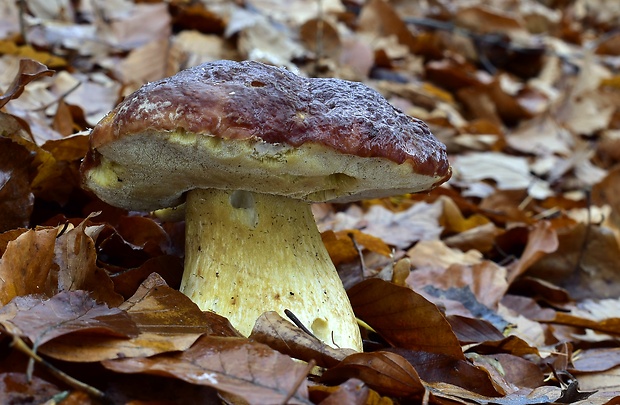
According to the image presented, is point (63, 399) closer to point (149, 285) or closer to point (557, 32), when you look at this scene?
point (149, 285)

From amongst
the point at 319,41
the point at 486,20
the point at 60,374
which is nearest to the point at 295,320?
the point at 60,374

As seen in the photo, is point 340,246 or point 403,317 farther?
point 340,246

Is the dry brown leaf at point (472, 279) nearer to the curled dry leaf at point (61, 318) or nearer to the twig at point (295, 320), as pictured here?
the twig at point (295, 320)

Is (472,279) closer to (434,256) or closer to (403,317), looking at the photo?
(434,256)

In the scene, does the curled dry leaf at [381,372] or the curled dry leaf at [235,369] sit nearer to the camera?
the curled dry leaf at [235,369]

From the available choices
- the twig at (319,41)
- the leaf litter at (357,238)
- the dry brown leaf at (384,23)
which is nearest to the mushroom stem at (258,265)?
the leaf litter at (357,238)

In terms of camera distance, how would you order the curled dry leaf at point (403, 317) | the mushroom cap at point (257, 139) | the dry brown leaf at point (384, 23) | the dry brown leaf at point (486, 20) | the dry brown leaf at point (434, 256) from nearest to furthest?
the mushroom cap at point (257, 139), the curled dry leaf at point (403, 317), the dry brown leaf at point (434, 256), the dry brown leaf at point (384, 23), the dry brown leaf at point (486, 20)

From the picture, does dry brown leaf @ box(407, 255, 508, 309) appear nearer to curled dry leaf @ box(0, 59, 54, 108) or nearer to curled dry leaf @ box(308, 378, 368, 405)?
curled dry leaf @ box(308, 378, 368, 405)
